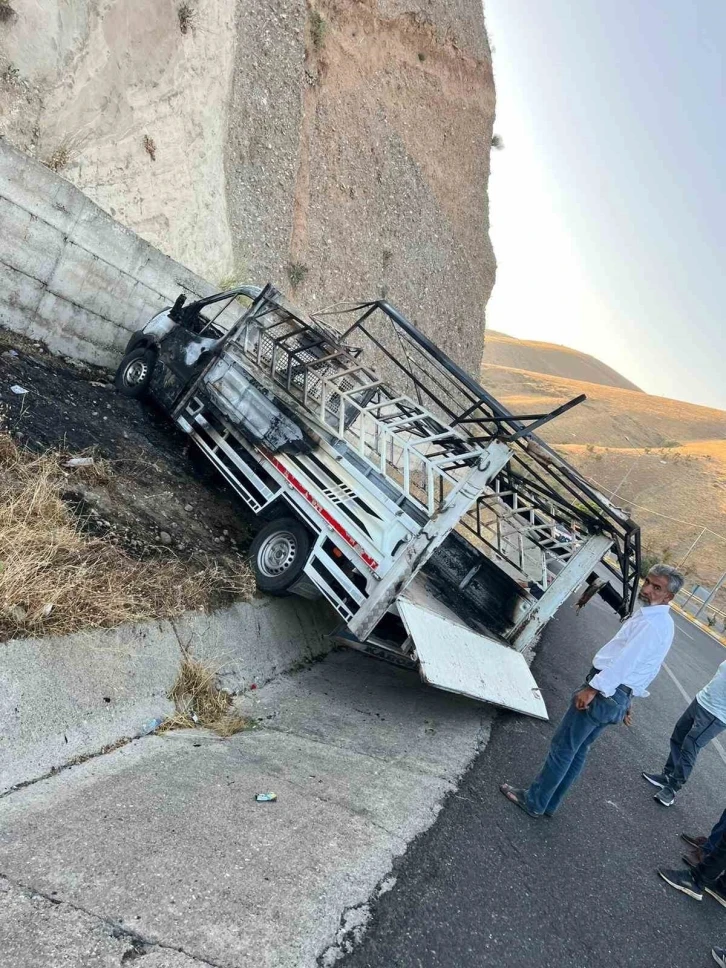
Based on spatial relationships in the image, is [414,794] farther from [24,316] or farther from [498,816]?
[24,316]

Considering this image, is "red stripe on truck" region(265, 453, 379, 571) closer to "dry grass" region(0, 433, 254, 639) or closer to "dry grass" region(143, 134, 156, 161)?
"dry grass" region(0, 433, 254, 639)

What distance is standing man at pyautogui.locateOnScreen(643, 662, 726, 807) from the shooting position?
6148 millimetres

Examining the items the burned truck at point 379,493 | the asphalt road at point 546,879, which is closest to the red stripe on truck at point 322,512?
the burned truck at point 379,493

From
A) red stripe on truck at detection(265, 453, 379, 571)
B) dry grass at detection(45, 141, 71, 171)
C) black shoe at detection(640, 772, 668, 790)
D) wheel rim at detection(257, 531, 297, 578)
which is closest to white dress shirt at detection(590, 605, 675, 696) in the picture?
red stripe on truck at detection(265, 453, 379, 571)

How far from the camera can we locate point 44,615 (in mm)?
4121

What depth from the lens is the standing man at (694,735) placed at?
6148 millimetres

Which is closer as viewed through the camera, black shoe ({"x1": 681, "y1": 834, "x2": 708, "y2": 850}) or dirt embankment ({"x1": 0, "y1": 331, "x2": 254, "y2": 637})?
dirt embankment ({"x1": 0, "y1": 331, "x2": 254, "y2": 637})

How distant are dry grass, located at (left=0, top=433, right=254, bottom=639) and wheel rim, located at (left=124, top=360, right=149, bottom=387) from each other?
2861 mm

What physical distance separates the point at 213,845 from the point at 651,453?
73931mm

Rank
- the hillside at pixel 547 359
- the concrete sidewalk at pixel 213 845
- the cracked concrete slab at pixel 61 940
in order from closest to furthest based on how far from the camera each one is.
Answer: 1. the cracked concrete slab at pixel 61 940
2. the concrete sidewalk at pixel 213 845
3. the hillside at pixel 547 359

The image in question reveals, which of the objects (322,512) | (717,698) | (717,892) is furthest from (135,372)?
(717,892)

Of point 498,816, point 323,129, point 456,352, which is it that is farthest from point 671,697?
point 456,352

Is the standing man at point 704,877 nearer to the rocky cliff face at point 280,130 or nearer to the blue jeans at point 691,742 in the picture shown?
the blue jeans at point 691,742

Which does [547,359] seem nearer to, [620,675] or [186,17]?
[186,17]
